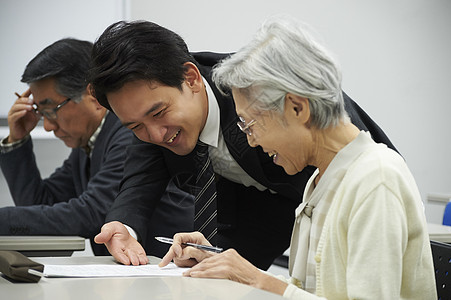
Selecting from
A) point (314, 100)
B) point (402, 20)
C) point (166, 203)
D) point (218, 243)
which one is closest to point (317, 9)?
point (402, 20)

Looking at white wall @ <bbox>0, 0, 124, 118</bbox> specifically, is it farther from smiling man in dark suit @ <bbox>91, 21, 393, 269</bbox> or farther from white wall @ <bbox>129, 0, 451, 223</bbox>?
smiling man in dark suit @ <bbox>91, 21, 393, 269</bbox>

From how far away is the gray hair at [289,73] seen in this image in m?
1.17

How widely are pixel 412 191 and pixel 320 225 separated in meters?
0.21

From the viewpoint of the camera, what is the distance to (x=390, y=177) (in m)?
1.05

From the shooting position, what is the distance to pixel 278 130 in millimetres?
1237

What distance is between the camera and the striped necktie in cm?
175

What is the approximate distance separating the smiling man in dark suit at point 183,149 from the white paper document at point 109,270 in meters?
0.12

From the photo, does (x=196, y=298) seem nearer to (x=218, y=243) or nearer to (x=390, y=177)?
(x=390, y=177)

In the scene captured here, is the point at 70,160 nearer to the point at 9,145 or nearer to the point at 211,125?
the point at 9,145

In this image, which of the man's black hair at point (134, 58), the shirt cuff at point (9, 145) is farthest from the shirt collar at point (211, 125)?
the shirt cuff at point (9, 145)

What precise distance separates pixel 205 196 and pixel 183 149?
0.23m

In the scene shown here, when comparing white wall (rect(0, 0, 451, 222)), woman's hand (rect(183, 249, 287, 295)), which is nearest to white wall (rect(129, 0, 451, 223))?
white wall (rect(0, 0, 451, 222))

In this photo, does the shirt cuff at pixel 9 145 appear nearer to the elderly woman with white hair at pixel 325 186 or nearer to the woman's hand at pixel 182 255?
the woman's hand at pixel 182 255

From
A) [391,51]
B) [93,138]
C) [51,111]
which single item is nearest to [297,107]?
[93,138]
